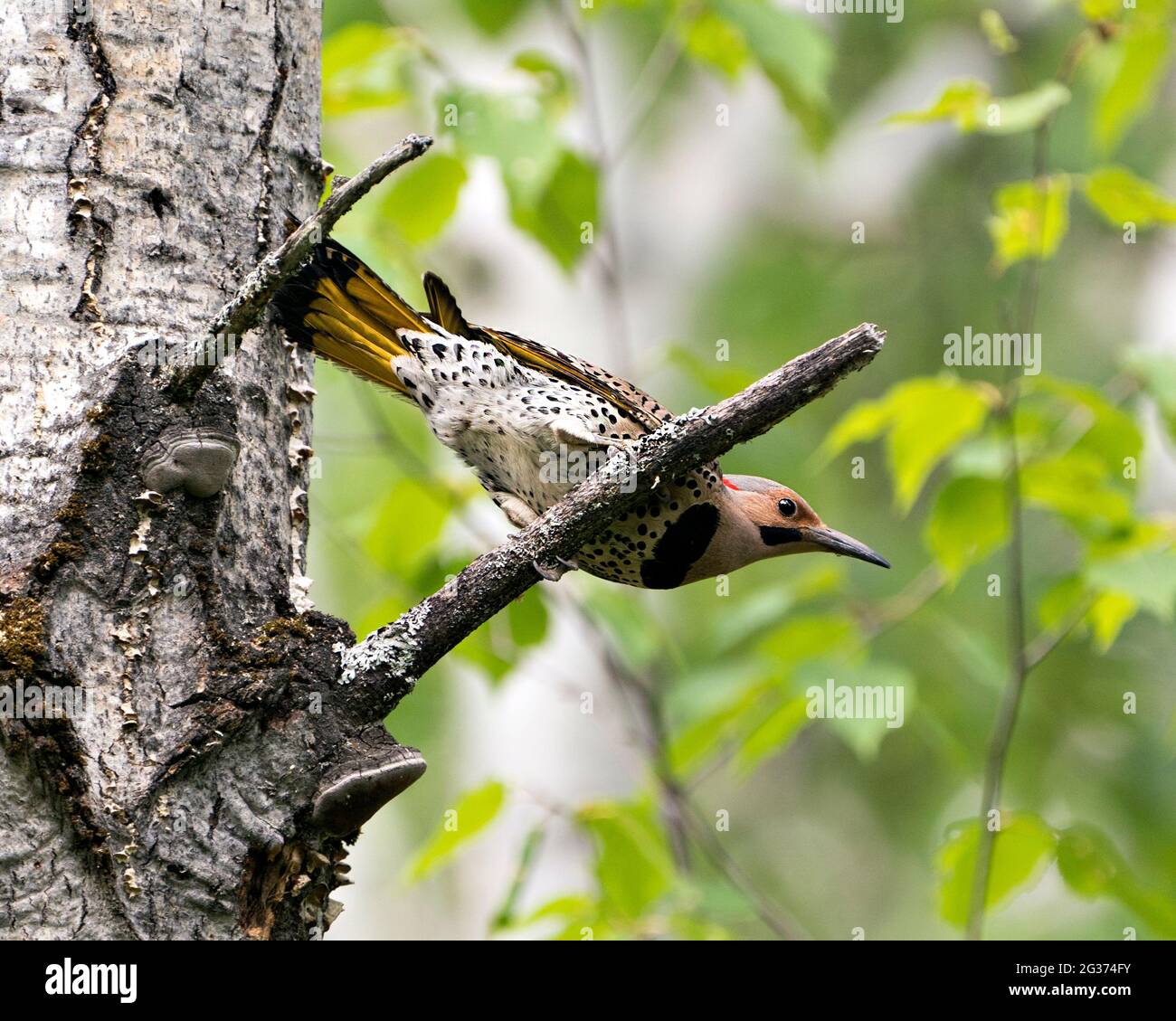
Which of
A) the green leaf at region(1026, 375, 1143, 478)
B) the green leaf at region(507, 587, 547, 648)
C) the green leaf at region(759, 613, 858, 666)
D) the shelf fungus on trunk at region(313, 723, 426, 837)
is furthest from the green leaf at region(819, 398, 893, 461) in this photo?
the shelf fungus on trunk at region(313, 723, 426, 837)

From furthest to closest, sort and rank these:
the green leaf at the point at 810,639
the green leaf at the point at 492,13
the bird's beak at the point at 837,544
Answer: the green leaf at the point at 492,13
the green leaf at the point at 810,639
the bird's beak at the point at 837,544

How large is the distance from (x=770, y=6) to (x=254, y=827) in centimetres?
363

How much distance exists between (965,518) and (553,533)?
262 centimetres

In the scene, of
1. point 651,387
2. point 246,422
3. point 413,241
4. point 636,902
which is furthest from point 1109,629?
point 651,387

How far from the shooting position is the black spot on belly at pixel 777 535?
4.01 metres

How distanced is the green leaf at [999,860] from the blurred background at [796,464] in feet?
0.04

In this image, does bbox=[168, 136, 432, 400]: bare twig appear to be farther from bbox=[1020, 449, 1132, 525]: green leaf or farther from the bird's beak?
bbox=[1020, 449, 1132, 525]: green leaf

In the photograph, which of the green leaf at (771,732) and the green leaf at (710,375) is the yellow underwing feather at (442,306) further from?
the green leaf at (771,732)

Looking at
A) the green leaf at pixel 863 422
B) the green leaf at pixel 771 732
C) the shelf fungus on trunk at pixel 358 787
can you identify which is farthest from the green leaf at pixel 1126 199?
the shelf fungus on trunk at pixel 358 787

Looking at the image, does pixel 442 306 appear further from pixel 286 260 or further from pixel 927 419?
pixel 927 419

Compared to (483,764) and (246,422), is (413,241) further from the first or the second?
(483,764)

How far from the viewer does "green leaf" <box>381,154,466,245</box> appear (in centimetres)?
464

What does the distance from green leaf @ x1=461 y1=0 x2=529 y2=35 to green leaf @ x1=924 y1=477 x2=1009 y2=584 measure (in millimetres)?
2693
